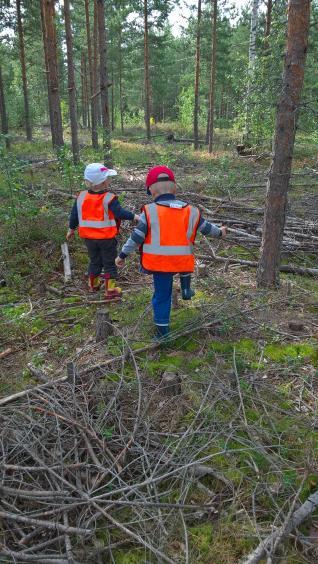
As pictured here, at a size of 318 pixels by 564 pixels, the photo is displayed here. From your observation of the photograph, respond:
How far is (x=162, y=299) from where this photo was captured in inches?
175

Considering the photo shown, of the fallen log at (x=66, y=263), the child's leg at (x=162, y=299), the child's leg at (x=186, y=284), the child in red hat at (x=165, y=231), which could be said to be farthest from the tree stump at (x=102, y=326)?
the fallen log at (x=66, y=263)

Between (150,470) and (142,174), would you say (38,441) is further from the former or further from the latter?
(142,174)

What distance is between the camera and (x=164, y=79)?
4900 cm

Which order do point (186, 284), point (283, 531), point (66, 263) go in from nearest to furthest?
point (283, 531) < point (186, 284) < point (66, 263)

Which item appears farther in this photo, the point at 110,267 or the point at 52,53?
the point at 52,53

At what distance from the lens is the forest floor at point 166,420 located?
2.58 m

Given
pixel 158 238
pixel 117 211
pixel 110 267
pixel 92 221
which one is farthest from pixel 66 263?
pixel 158 238

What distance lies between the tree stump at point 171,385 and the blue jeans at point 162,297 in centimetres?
87

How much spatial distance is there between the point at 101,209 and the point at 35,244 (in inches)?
93.0

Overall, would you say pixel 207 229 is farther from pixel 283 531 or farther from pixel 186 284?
pixel 283 531

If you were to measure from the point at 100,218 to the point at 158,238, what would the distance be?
149 cm

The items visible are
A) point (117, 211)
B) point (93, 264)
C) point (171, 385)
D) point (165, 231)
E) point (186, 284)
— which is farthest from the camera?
point (93, 264)

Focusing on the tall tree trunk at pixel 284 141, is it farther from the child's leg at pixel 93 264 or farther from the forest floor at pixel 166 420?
the child's leg at pixel 93 264

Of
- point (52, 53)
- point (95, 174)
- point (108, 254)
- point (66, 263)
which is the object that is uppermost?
point (52, 53)
